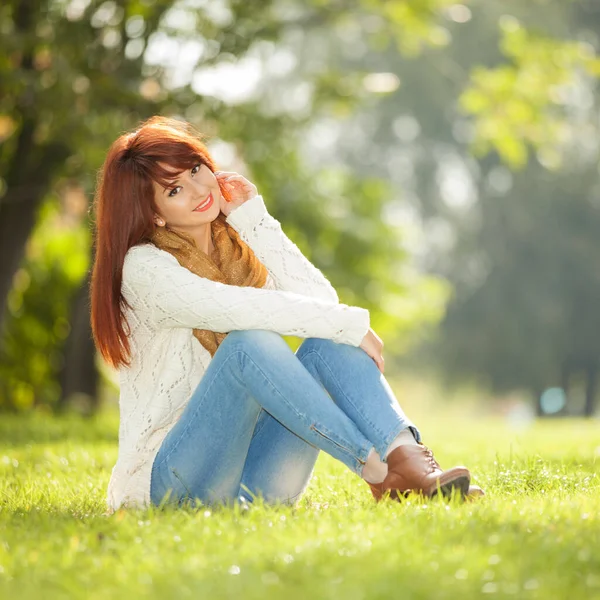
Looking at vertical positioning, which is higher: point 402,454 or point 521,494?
point 402,454

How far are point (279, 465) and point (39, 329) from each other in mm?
10296

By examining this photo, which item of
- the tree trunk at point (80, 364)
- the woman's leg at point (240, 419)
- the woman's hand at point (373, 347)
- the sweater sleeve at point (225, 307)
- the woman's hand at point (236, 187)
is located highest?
the woman's hand at point (236, 187)

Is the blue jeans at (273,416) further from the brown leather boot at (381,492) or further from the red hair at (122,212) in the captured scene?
the red hair at (122,212)

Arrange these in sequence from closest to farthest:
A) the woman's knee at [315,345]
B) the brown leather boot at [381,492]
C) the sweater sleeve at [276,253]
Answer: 1. the brown leather boot at [381,492]
2. the woman's knee at [315,345]
3. the sweater sleeve at [276,253]

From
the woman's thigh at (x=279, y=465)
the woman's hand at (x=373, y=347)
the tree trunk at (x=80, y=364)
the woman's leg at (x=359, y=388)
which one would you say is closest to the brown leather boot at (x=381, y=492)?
the woman's leg at (x=359, y=388)

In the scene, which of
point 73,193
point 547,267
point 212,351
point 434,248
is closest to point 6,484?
point 212,351

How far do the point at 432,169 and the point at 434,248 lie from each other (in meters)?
2.97

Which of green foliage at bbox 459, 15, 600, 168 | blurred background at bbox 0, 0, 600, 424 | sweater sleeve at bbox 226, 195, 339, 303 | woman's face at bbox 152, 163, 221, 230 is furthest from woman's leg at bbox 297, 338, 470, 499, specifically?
green foliage at bbox 459, 15, 600, 168

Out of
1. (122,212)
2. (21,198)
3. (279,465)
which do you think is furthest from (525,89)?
(279,465)

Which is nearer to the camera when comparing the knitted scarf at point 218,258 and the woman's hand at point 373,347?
the woman's hand at point 373,347

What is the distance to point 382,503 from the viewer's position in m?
3.15

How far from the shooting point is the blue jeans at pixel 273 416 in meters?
3.23

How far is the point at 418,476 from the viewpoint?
3219 mm

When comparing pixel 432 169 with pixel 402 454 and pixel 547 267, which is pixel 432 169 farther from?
pixel 402 454
